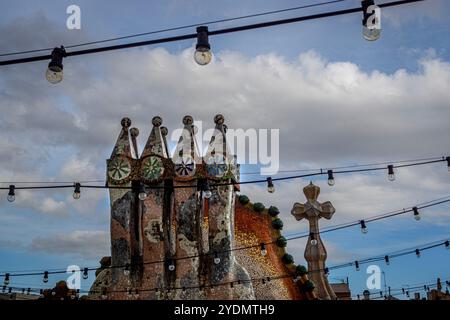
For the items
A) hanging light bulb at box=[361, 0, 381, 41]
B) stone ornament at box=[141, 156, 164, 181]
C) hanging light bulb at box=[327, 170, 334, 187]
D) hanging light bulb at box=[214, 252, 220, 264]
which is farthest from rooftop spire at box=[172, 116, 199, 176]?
hanging light bulb at box=[361, 0, 381, 41]

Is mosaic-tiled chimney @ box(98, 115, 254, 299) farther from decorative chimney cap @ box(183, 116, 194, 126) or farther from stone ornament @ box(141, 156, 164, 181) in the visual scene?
decorative chimney cap @ box(183, 116, 194, 126)

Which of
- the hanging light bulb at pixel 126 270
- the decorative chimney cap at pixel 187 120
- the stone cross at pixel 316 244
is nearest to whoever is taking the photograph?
the hanging light bulb at pixel 126 270

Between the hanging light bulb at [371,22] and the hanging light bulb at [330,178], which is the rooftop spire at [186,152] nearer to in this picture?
the hanging light bulb at [330,178]

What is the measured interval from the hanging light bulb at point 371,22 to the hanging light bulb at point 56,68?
11.7ft

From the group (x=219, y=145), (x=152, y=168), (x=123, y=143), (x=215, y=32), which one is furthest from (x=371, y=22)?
(x=123, y=143)

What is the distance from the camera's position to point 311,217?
23797 millimetres

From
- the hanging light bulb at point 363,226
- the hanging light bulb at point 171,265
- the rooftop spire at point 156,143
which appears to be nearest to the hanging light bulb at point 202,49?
the hanging light bulb at point 363,226

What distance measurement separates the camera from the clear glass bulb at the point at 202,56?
6445mm

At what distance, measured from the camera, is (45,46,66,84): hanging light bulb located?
6.80 meters
